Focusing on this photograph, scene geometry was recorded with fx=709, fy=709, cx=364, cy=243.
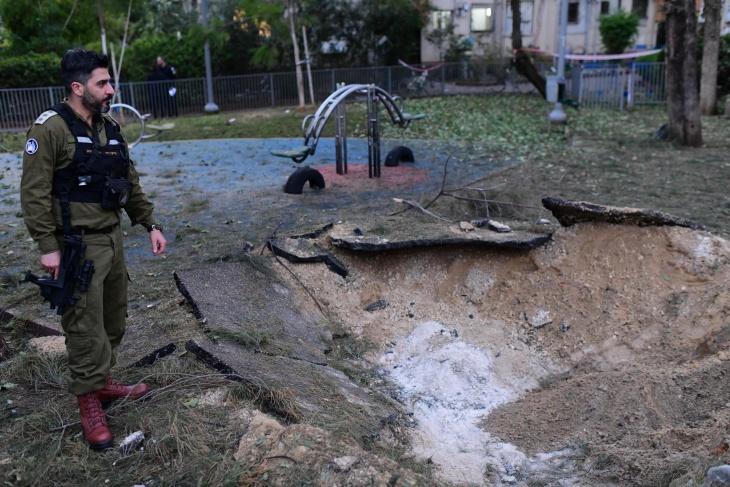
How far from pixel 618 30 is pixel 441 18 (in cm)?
758

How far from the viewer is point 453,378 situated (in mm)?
4996

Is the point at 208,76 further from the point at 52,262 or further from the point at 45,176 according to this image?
the point at 52,262

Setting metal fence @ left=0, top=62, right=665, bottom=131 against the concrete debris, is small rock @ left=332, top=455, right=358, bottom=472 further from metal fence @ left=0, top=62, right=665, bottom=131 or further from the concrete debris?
metal fence @ left=0, top=62, right=665, bottom=131

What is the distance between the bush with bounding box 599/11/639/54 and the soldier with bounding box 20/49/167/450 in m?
30.3

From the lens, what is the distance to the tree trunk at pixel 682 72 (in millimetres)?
12453

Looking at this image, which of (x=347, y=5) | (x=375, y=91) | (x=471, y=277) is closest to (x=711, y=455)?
(x=471, y=277)

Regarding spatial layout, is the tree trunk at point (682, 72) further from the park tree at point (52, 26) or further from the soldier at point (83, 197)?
the park tree at point (52, 26)

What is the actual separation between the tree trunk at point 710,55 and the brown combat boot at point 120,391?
15730mm

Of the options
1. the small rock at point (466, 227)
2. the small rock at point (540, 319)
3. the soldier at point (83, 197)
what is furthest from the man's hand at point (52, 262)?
the small rock at point (466, 227)

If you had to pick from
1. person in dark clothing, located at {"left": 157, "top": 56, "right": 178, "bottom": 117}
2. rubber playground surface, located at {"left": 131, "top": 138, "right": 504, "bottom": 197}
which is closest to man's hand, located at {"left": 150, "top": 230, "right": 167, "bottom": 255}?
rubber playground surface, located at {"left": 131, "top": 138, "right": 504, "bottom": 197}

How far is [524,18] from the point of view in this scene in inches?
1250

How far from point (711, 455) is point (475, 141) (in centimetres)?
1141

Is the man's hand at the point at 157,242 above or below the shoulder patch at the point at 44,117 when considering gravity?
below

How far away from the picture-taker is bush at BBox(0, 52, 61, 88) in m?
19.4
